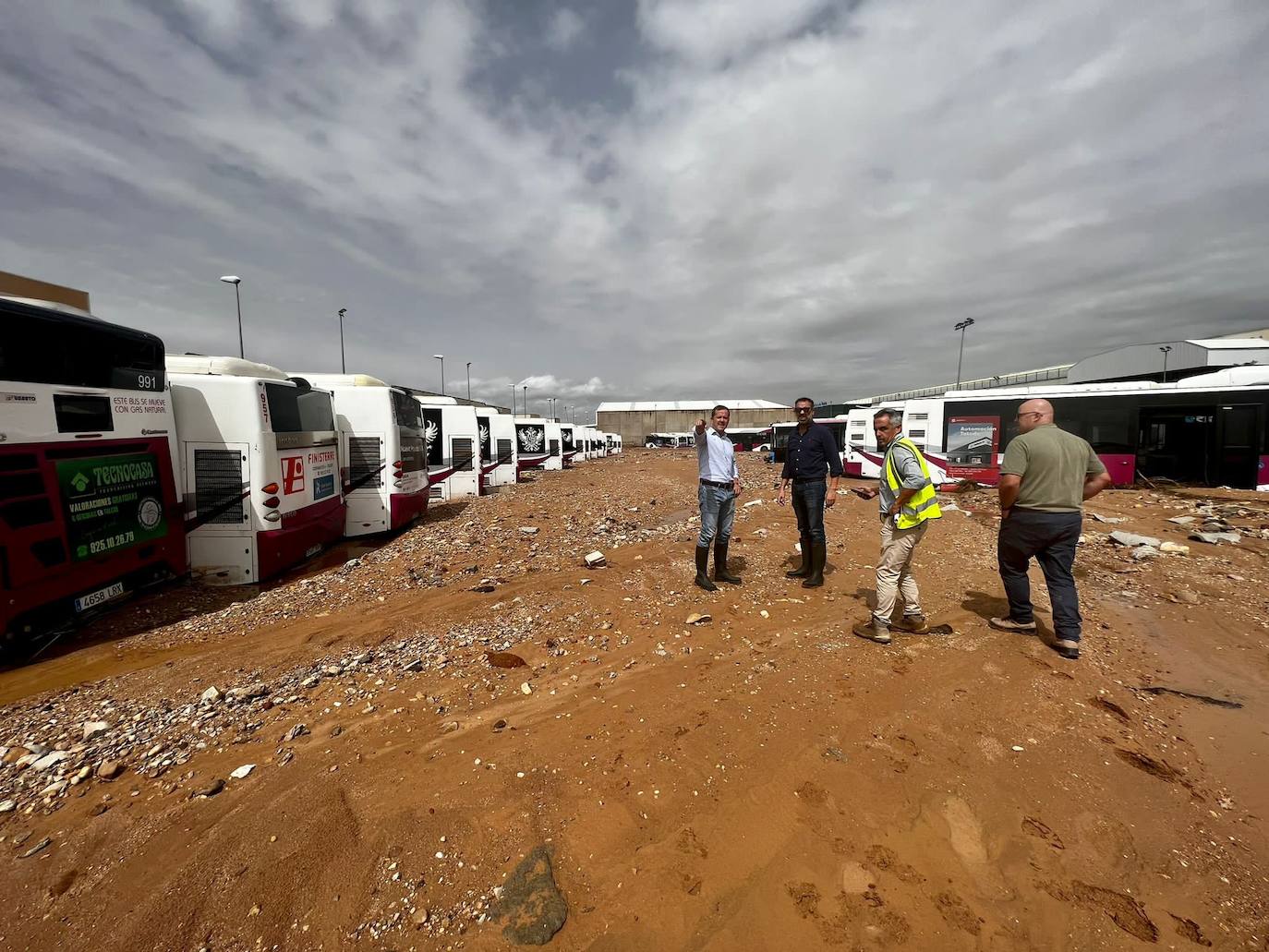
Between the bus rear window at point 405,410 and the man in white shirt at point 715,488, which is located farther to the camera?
the bus rear window at point 405,410

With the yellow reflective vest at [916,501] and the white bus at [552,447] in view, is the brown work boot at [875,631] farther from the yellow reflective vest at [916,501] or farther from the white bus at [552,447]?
the white bus at [552,447]

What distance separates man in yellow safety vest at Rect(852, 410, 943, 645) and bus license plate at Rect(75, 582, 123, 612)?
7.65 metres

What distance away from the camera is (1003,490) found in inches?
165

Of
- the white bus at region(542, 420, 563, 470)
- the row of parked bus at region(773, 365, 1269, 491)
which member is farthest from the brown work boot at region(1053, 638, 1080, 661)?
the white bus at region(542, 420, 563, 470)

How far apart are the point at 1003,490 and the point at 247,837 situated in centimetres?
571

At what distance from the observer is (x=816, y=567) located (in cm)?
583

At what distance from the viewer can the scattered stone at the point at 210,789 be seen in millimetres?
2639

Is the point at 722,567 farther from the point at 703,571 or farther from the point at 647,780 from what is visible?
the point at 647,780

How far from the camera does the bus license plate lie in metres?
4.79

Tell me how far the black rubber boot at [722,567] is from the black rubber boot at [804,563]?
80 centimetres

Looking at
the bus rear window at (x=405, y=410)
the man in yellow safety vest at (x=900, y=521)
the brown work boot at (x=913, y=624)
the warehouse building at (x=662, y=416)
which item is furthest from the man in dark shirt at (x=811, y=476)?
the warehouse building at (x=662, y=416)

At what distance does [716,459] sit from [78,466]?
21.7 feet

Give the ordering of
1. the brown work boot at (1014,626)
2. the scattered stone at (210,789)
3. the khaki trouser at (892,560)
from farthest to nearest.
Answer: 1. the brown work boot at (1014,626)
2. the khaki trouser at (892,560)
3. the scattered stone at (210,789)

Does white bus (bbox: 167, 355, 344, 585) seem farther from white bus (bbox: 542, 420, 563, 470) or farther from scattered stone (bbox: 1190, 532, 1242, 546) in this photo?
white bus (bbox: 542, 420, 563, 470)
